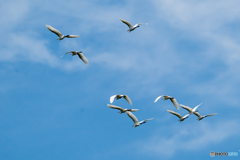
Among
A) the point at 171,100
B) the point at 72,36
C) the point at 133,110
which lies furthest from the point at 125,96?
the point at 72,36

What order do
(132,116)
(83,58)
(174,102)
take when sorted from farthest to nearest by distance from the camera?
(83,58), (174,102), (132,116)

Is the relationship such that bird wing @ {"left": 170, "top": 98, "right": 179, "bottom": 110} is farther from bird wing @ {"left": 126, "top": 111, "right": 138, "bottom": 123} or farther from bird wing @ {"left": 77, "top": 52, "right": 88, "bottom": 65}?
bird wing @ {"left": 77, "top": 52, "right": 88, "bottom": 65}

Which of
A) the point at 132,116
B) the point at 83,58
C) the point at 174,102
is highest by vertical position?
the point at 83,58

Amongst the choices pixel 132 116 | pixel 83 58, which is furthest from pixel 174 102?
pixel 83 58

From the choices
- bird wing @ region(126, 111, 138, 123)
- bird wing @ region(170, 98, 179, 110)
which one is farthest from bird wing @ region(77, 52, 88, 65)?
bird wing @ region(170, 98, 179, 110)

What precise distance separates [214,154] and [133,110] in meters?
15.5

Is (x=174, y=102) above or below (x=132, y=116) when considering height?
above

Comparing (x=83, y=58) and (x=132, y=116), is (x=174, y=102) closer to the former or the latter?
(x=132, y=116)

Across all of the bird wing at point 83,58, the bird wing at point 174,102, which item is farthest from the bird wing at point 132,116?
the bird wing at point 83,58

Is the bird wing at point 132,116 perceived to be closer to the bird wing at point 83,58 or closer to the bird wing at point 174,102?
the bird wing at point 174,102

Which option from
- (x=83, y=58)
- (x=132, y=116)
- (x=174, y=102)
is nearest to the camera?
(x=132, y=116)

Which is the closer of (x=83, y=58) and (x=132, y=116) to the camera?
(x=132, y=116)

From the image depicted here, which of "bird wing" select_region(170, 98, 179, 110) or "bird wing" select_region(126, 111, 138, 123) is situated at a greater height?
"bird wing" select_region(170, 98, 179, 110)

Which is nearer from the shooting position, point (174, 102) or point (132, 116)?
point (132, 116)
